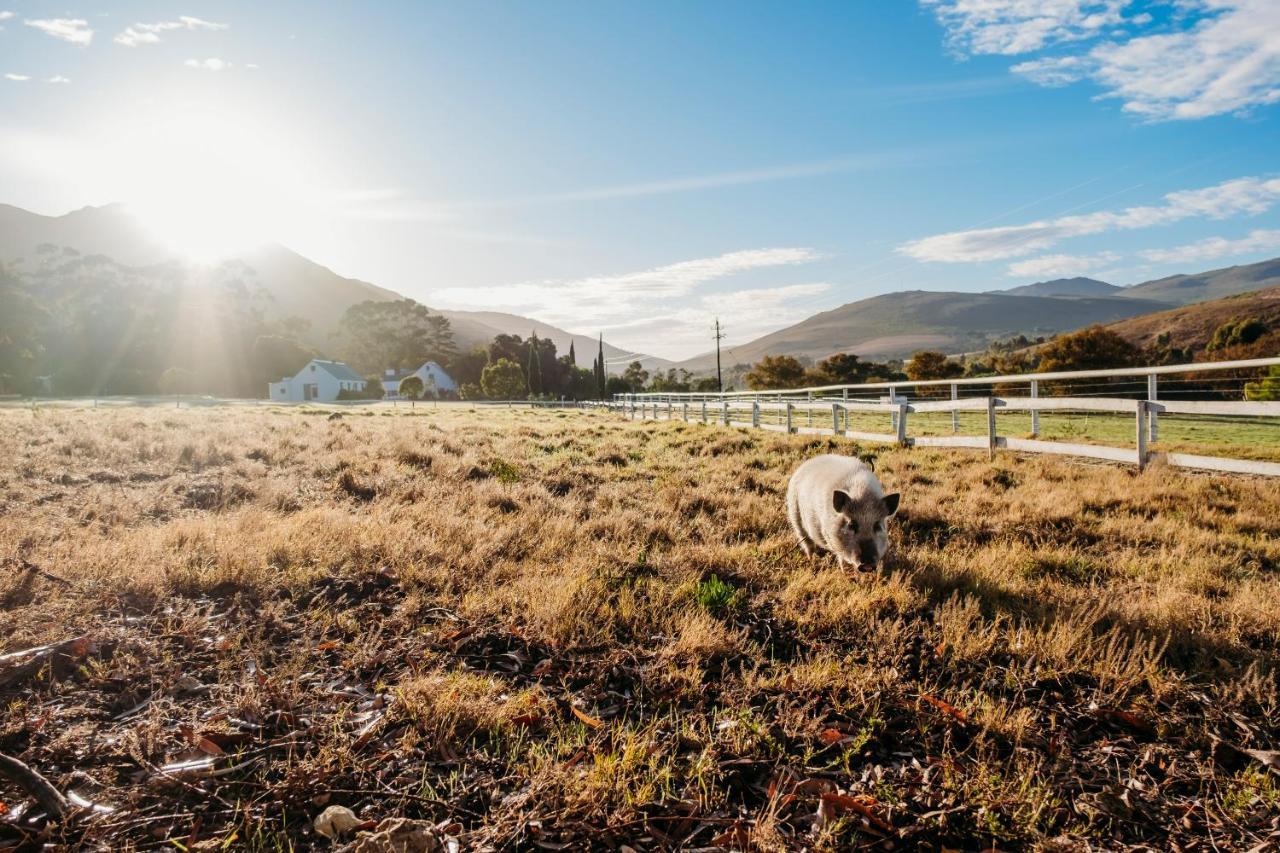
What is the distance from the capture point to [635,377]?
82062 millimetres

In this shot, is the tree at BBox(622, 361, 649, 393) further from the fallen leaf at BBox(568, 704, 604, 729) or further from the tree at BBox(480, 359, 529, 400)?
the fallen leaf at BBox(568, 704, 604, 729)

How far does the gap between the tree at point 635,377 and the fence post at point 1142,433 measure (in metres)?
71.6

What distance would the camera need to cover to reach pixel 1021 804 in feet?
8.10

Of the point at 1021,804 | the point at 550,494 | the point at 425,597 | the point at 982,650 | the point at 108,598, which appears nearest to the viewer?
the point at 1021,804

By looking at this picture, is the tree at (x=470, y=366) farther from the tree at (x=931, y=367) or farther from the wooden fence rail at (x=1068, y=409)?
the wooden fence rail at (x=1068, y=409)

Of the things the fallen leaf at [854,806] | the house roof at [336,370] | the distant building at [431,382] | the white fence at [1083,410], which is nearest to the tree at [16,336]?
the house roof at [336,370]

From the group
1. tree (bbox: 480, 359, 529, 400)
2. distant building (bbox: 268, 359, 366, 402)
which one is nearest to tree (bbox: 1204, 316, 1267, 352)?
tree (bbox: 480, 359, 529, 400)

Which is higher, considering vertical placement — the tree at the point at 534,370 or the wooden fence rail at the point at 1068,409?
the tree at the point at 534,370

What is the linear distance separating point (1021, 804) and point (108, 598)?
209 inches

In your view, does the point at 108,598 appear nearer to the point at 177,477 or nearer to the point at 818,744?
the point at 818,744

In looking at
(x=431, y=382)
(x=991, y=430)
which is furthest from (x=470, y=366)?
(x=991, y=430)

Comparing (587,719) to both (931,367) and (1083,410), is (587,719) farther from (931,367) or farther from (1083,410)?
(931,367)

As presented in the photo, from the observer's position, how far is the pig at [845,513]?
5.11 metres

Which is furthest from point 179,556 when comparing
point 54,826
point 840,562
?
point 840,562
